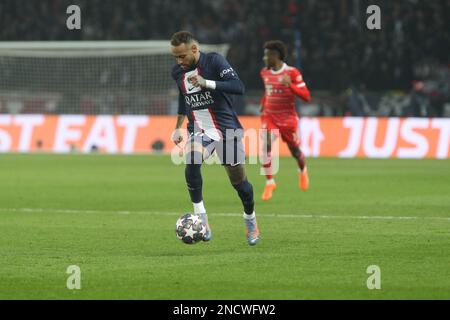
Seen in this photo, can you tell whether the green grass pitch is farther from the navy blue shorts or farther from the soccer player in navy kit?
the navy blue shorts

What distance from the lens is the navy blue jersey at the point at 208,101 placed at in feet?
36.4

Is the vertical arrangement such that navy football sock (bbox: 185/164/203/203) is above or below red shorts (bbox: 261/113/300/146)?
below

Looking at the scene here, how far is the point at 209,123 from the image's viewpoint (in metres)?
11.3

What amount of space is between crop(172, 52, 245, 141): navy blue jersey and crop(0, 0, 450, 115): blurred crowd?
18.2m

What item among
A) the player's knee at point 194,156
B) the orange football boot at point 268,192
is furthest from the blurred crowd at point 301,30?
the player's knee at point 194,156

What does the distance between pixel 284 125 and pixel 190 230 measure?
25.0 feet

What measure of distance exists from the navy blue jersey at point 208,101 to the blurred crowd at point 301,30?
18249 mm

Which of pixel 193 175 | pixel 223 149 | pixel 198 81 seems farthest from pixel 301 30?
pixel 198 81

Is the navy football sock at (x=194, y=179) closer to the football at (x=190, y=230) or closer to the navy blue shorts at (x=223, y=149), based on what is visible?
the navy blue shorts at (x=223, y=149)

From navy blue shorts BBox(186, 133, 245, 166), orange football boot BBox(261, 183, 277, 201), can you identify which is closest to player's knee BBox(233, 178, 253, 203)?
navy blue shorts BBox(186, 133, 245, 166)

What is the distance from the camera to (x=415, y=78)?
31.0 m

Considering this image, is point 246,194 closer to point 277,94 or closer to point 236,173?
point 236,173

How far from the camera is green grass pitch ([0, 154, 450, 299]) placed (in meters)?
8.57
